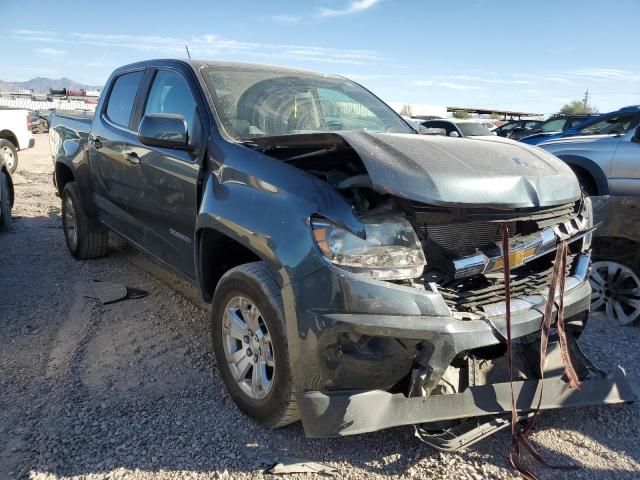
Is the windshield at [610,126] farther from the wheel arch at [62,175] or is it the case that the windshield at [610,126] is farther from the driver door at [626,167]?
the wheel arch at [62,175]

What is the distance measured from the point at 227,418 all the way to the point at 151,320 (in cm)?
157

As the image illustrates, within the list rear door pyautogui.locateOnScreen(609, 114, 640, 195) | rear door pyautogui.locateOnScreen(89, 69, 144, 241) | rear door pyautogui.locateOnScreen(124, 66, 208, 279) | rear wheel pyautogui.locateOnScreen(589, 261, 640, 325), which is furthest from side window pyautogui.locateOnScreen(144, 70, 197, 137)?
rear door pyautogui.locateOnScreen(609, 114, 640, 195)

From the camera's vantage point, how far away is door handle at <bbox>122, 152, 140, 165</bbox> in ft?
13.0

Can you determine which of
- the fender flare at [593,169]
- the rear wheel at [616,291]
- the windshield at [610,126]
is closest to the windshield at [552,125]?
the windshield at [610,126]

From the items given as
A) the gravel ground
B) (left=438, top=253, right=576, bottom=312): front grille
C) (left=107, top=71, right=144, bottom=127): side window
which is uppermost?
(left=107, top=71, right=144, bottom=127): side window

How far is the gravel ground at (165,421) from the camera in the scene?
2531mm

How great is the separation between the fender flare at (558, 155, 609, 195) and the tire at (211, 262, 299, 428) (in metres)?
5.72

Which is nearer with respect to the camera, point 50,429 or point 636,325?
point 50,429

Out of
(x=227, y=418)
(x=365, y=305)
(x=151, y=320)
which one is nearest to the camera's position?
(x=365, y=305)

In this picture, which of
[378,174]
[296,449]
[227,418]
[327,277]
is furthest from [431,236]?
[227,418]

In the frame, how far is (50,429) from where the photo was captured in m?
2.75

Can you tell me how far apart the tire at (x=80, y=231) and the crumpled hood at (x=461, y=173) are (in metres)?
3.82

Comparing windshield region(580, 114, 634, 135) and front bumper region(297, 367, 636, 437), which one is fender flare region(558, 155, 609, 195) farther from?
front bumper region(297, 367, 636, 437)

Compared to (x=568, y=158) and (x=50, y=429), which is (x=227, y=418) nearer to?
(x=50, y=429)
